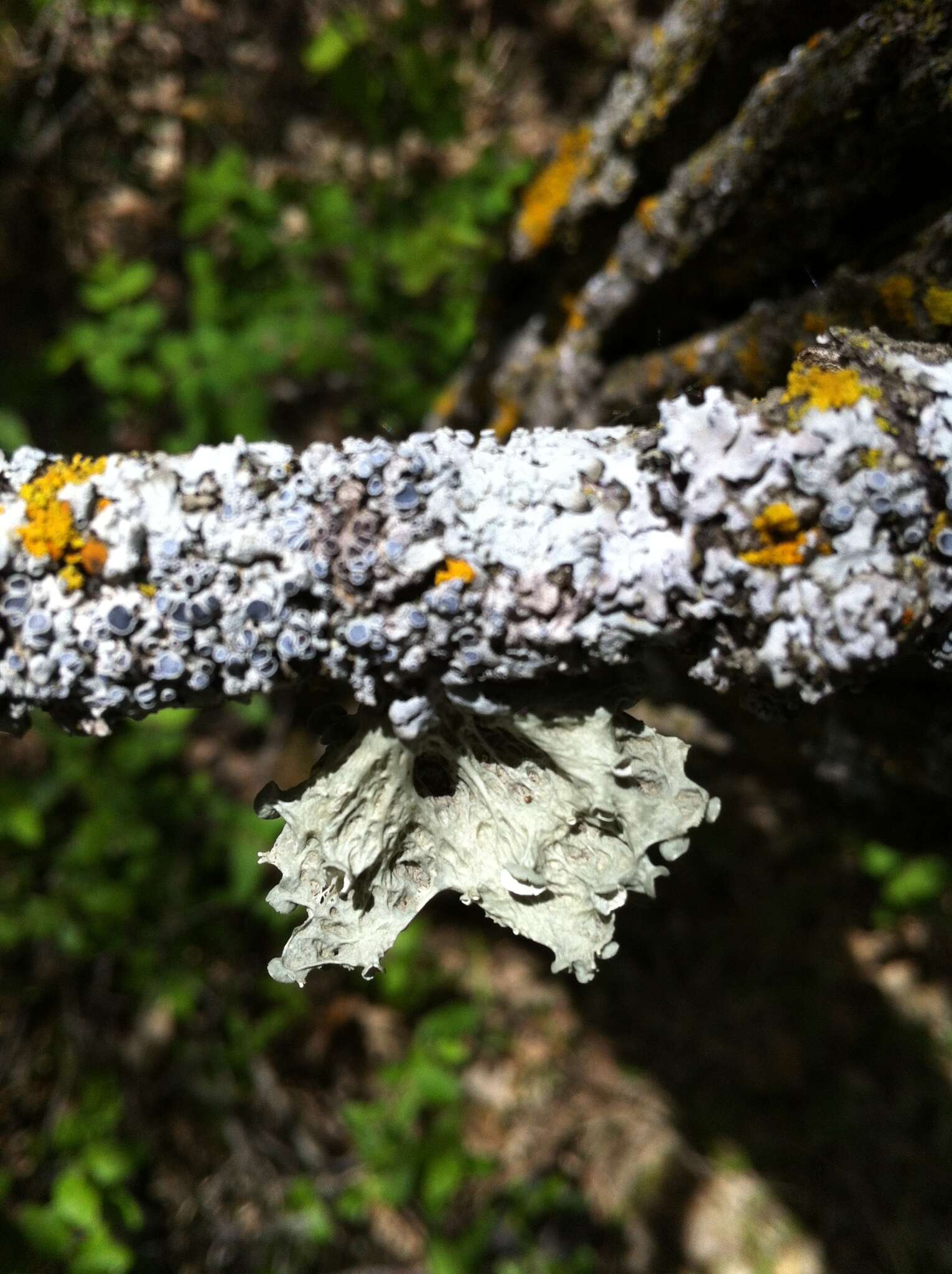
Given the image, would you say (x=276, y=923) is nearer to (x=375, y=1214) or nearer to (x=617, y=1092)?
(x=375, y=1214)

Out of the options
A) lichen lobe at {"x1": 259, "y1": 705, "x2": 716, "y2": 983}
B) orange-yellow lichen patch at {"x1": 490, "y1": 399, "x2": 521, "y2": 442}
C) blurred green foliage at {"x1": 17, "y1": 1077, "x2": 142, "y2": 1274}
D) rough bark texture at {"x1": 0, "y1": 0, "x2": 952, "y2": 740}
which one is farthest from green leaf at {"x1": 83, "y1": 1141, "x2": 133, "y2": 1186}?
orange-yellow lichen patch at {"x1": 490, "y1": 399, "x2": 521, "y2": 442}

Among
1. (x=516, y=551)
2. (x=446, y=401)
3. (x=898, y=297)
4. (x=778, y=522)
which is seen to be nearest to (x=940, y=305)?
(x=898, y=297)

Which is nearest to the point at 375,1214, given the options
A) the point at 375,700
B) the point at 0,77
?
the point at 375,700

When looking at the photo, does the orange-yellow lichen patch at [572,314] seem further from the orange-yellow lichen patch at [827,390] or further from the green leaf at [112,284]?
the green leaf at [112,284]

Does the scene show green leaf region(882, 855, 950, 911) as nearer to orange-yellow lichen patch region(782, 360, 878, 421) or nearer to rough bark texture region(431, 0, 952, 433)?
rough bark texture region(431, 0, 952, 433)

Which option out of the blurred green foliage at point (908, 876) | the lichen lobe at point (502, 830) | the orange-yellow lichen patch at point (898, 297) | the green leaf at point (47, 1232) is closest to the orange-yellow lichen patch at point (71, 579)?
the lichen lobe at point (502, 830)

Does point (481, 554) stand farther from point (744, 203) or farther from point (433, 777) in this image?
point (744, 203)

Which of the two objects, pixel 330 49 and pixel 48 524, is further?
pixel 330 49
